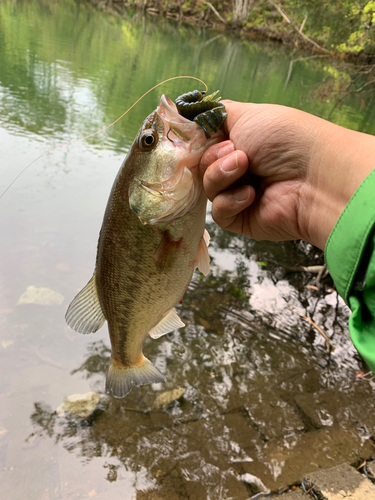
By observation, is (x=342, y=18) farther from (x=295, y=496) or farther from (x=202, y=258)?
(x=295, y=496)

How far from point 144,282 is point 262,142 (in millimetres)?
997

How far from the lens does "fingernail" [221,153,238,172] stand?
184 centimetres

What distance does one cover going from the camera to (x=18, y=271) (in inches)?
211

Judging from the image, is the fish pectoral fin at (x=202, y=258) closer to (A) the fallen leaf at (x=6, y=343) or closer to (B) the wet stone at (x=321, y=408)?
(B) the wet stone at (x=321, y=408)

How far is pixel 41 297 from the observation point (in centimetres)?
508

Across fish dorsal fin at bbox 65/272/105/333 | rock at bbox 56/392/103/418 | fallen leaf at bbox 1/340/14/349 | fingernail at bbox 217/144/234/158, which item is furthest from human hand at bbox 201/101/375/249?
fallen leaf at bbox 1/340/14/349

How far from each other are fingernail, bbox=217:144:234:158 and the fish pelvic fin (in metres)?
1.47

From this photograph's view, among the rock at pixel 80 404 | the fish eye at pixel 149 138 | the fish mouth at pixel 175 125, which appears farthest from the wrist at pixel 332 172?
the rock at pixel 80 404

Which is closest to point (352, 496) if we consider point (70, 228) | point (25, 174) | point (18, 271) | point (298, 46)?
point (18, 271)

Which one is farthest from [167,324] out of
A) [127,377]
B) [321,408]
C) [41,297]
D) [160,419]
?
[41,297]

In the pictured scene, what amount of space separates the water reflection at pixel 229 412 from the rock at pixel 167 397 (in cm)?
5

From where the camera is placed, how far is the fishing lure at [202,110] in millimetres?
1768

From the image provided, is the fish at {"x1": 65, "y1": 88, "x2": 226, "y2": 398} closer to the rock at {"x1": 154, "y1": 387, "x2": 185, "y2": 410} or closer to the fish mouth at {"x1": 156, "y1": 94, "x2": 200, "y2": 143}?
the fish mouth at {"x1": 156, "y1": 94, "x2": 200, "y2": 143}

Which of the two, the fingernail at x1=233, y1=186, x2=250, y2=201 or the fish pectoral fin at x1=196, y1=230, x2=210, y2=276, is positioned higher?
the fingernail at x1=233, y1=186, x2=250, y2=201
